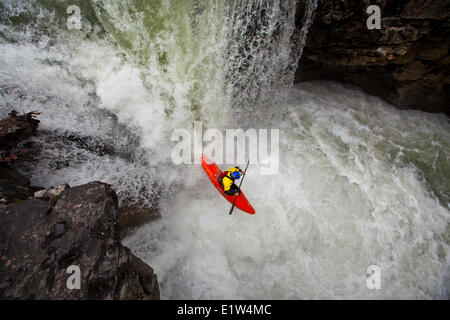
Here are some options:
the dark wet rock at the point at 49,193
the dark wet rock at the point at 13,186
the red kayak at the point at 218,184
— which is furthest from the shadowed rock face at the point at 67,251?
the red kayak at the point at 218,184

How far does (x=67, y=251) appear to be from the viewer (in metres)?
2.76

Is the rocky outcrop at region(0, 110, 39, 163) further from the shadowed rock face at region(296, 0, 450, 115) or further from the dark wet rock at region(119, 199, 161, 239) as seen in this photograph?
the shadowed rock face at region(296, 0, 450, 115)

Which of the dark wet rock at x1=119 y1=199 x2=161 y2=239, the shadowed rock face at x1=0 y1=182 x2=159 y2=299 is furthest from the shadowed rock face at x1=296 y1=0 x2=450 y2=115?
the shadowed rock face at x1=0 y1=182 x2=159 y2=299

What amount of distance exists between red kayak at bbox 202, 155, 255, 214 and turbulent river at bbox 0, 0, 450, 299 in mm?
194

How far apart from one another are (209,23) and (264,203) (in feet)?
12.3

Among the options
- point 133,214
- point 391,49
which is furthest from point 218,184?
point 391,49

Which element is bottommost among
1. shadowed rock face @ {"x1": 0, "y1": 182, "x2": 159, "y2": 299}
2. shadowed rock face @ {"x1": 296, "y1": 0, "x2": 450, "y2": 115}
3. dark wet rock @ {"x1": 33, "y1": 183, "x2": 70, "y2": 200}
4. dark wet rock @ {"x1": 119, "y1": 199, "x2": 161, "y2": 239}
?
dark wet rock @ {"x1": 119, "y1": 199, "x2": 161, "y2": 239}

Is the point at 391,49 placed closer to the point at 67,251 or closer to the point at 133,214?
the point at 133,214

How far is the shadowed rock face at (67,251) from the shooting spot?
8.36 ft

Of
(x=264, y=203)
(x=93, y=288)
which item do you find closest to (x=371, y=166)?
(x=264, y=203)

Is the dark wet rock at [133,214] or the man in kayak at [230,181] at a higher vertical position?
the man in kayak at [230,181]

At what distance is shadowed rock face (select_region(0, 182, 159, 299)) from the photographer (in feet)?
8.36

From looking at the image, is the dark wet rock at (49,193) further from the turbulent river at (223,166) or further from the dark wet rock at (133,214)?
the dark wet rock at (133,214)

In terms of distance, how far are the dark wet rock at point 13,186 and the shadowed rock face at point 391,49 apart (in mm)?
5627
